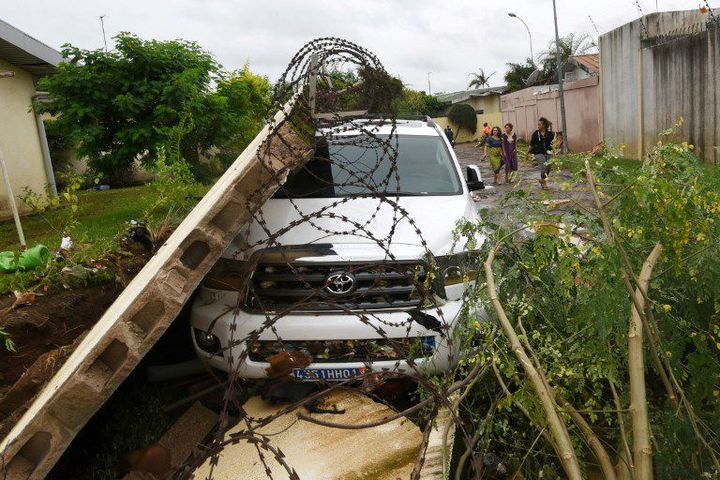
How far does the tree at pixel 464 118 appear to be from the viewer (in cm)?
4466

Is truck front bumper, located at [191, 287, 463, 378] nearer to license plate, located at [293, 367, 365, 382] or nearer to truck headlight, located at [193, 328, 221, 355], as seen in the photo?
license plate, located at [293, 367, 365, 382]

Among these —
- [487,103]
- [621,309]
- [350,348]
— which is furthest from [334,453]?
[487,103]

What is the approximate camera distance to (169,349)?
17.0ft

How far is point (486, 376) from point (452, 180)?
2.38 meters

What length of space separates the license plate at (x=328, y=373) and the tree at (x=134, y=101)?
231 inches

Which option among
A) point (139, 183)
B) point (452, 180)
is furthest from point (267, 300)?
point (139, 183)

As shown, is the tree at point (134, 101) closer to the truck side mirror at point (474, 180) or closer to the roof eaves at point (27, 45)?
the roof eaves at point (27, 45)

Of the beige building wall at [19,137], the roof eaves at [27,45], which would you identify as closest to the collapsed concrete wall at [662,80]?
the roof eaves at [27,45]

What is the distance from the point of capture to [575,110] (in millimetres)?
24094

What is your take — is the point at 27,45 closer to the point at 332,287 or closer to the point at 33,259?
the point at 33,259

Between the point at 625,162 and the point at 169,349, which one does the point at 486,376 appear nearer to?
the point at 625,162

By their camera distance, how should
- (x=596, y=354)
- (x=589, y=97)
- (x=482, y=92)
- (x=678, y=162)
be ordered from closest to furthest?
(x=596, y=354), (x=678, y=162), (x=589, y=97), (x=482, y=92)

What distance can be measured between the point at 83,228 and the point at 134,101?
6.42ft

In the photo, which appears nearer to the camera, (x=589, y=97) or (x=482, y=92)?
(x=589, y=97)
